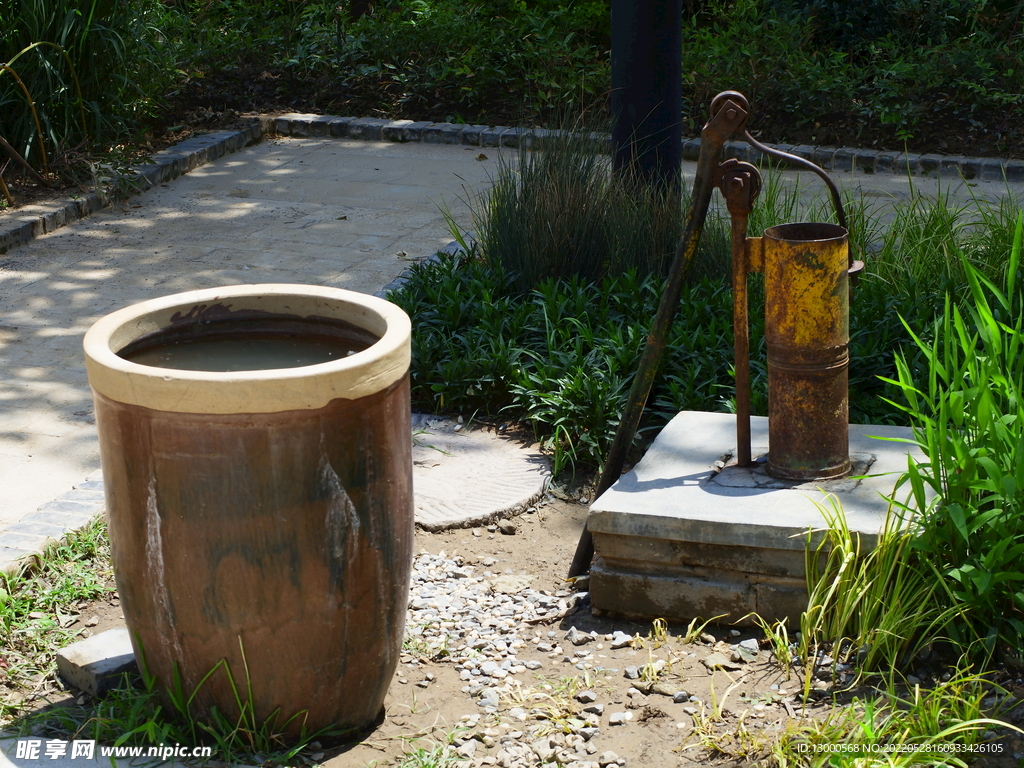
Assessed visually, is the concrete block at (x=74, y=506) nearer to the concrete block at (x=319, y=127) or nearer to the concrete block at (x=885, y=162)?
the concrete block at (x=319, y=127)

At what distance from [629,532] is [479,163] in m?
6.53

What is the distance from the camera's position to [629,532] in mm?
3168

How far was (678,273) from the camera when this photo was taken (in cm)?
321

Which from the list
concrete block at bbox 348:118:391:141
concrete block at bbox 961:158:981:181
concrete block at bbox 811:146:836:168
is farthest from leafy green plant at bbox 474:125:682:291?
concrete block at bbox 348:118:391:141

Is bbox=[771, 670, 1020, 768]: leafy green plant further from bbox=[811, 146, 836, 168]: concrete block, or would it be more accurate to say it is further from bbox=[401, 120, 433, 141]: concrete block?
bbox=[401, 120, 433, 141]: concrete block

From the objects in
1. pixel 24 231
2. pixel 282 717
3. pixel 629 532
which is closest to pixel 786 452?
pixel 629 532

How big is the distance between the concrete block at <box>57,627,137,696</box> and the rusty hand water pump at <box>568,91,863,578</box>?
63.4 inches

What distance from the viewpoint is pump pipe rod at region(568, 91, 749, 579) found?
9.93 feet

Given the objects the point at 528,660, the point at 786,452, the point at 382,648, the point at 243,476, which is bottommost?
the point at 528,660

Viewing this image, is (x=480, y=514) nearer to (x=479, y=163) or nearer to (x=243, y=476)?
(x=243, y=476)

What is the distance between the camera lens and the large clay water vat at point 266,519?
2371 millimetres

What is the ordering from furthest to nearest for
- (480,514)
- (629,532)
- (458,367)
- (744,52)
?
(744,52), (458,367), (480,514), (629,532)

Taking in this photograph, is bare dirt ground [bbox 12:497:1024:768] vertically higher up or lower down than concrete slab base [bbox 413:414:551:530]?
lower down

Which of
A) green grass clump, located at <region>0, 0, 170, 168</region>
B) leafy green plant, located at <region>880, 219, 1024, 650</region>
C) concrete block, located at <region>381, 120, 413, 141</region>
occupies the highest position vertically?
green grass clump, located at <region>0, 0, 170, 168</region>
